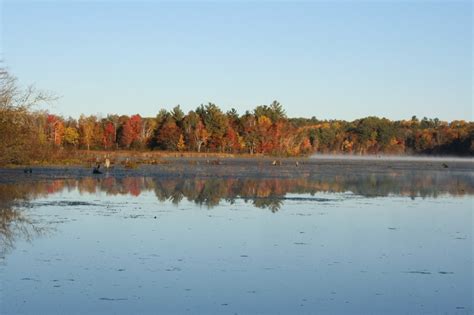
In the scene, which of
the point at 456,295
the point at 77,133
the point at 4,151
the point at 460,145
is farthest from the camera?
the point at 460,145

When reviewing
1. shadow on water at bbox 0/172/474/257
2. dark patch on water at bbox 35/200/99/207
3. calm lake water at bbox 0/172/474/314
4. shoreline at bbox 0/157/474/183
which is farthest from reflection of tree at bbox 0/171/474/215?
shoreline at bbox 0/157/474/183

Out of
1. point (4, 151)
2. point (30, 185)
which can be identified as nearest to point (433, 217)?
point (30, 185)

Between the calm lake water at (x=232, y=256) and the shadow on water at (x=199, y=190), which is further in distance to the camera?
the shadow on water at (x=199, y=190)

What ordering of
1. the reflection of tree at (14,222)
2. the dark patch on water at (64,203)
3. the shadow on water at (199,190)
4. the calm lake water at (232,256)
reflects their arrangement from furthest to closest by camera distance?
the dark patch on water at (64,203)
the shadow on water at (199,190)
the reflection of tree at (14,222)
the calm lake water at (232,256)

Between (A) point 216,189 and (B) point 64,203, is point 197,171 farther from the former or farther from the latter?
(B) point 64,203

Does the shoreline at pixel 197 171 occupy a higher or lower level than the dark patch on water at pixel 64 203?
higher

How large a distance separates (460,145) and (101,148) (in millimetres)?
58603

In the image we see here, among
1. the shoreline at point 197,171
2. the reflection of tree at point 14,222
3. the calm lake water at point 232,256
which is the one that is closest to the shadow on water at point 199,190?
the reflection of tree at point 14,222

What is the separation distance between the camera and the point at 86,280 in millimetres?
9008

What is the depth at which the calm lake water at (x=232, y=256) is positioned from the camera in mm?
8086

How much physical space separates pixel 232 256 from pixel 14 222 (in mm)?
6251

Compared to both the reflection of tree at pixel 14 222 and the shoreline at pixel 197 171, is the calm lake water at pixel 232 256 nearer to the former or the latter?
the reflection of tree at pixel 14 222

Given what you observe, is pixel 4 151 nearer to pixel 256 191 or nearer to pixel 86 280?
pixel 256 191

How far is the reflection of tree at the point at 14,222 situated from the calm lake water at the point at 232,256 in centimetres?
3
